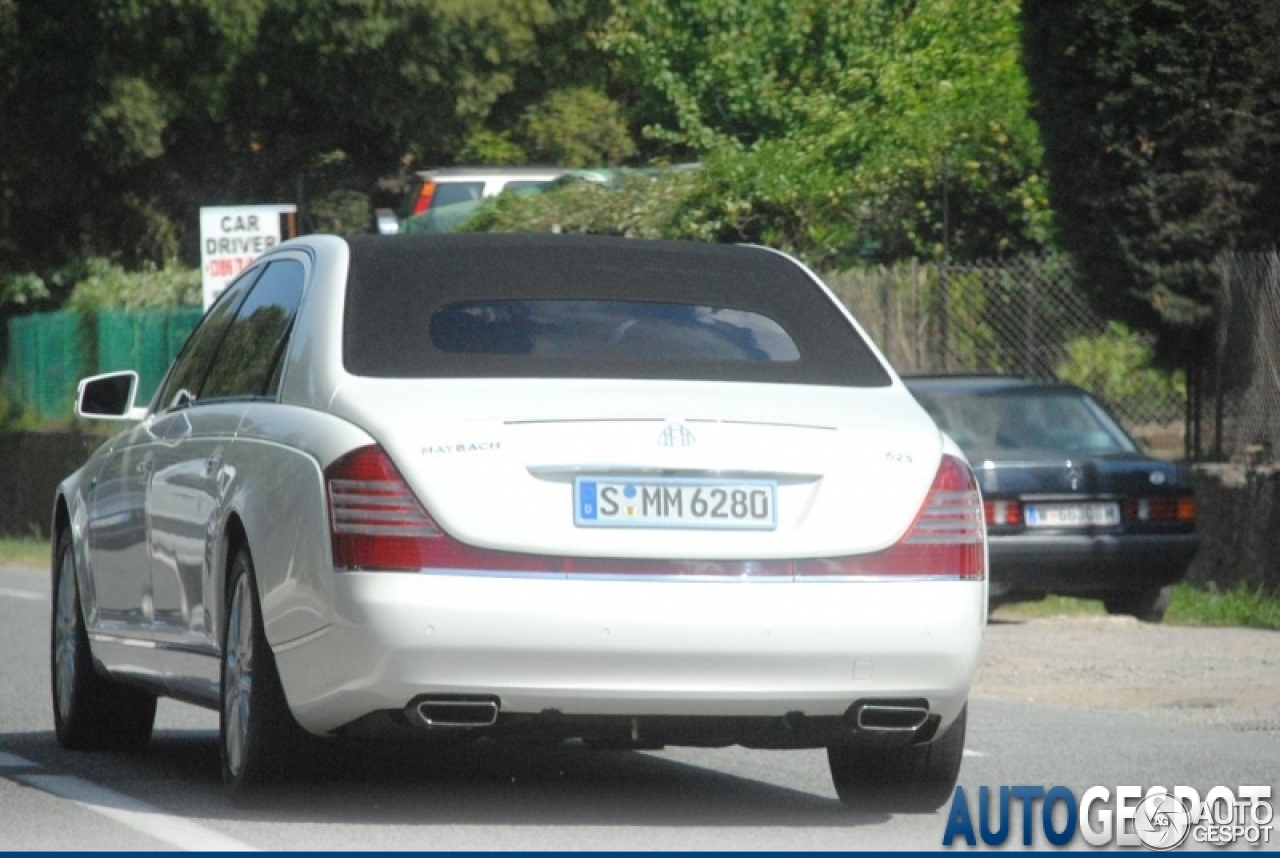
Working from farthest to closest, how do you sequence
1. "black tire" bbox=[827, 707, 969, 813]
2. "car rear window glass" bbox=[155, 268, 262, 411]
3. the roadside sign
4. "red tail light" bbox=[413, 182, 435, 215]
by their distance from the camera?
"red tail light" bbox=[413, 182, 435, 215], the roadside sign, "car rear window glass" bbox=[155, 268, 262, 411], "black tire" bbox=[827, 707, 969, 813]

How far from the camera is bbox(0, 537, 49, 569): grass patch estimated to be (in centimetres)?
2725

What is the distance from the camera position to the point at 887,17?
3888cm

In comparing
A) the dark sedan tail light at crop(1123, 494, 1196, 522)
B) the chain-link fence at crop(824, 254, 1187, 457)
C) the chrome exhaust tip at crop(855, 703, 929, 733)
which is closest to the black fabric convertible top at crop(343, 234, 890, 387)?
the chrome exhaust tip at crop(855, 703, 929, 733)

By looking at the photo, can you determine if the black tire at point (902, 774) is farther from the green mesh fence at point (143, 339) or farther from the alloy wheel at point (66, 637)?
the green mesh fence at point (143, 339)

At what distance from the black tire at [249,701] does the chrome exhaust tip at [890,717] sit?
1.53 meters

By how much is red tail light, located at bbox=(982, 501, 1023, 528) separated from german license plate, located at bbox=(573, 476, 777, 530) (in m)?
8.66

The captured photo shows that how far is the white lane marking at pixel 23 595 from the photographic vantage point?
2030cm

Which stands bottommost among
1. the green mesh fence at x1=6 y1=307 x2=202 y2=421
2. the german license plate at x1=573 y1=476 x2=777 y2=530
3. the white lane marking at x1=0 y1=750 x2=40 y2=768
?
the green mesh fence at x1=6 y1=307 x2=202 y2=421

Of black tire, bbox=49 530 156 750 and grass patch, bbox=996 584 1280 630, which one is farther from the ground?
black tire, bbox=49 530 156 750

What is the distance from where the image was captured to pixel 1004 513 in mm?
16062

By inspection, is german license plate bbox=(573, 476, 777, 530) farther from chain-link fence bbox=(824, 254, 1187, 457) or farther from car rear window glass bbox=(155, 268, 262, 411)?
chain-link fence bbox=(824, 254, 1187, 457)

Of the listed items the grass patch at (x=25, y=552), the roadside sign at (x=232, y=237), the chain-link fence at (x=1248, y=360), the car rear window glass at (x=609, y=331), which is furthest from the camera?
the grass patch at (x=25, y=552)

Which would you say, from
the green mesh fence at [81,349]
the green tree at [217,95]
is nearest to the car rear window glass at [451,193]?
the green tree at [217,95]

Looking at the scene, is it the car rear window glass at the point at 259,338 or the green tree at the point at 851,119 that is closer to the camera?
the car rear window glass at the point at 259,338
